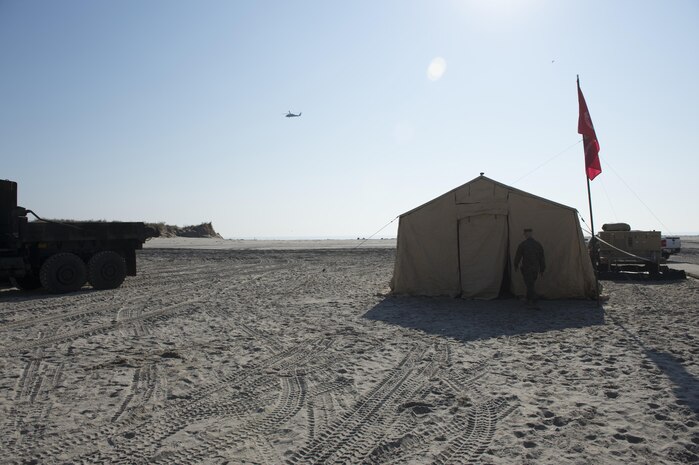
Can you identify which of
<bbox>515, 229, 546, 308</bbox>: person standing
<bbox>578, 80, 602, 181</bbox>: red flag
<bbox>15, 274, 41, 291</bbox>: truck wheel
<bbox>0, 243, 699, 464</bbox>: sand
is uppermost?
<bbox>578, 80, 602, 181</bbox>: red flag

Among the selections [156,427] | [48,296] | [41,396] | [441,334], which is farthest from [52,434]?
[48,296]

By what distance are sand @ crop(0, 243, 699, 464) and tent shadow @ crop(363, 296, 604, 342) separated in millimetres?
71

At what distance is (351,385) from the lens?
5.26m

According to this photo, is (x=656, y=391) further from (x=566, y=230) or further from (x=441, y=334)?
(x=566, y=230)

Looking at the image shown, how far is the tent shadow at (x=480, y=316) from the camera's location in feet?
26.7

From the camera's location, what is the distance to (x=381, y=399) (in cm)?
481

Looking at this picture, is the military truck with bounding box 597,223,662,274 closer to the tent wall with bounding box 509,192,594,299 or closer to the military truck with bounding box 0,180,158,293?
the tent wall with bounding box 509,192,594,299

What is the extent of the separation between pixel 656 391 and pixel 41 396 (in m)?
6.05

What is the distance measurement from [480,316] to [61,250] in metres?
10.8

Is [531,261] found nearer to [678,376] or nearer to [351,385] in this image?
[678,376]

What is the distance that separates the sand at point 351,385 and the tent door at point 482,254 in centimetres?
156

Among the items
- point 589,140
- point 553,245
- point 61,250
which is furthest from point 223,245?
point 553,245

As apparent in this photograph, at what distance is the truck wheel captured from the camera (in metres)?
13.0

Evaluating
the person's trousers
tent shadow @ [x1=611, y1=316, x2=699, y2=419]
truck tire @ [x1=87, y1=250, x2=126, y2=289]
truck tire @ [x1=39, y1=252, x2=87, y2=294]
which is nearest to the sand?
tent shadow @ [x1=611, y1=316, x2=699, y2=419]
